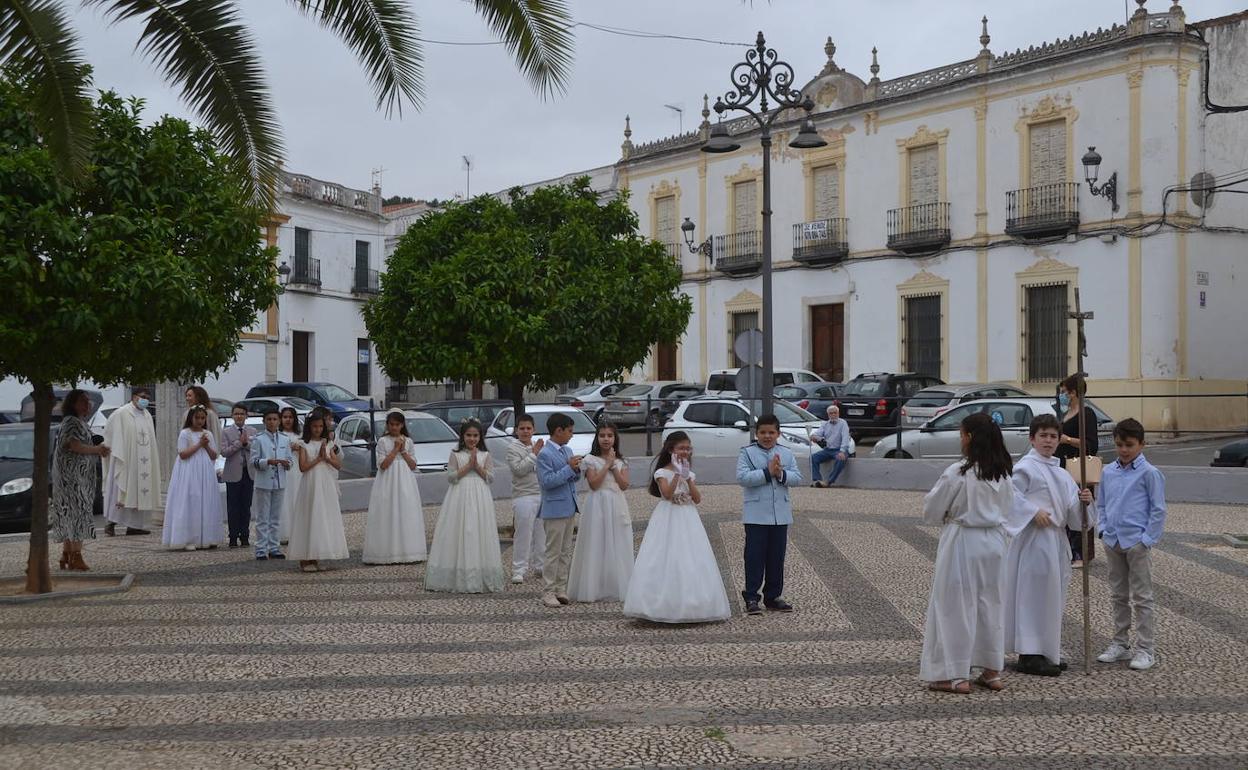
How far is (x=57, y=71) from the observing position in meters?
8.52

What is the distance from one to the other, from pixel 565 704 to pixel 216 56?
15.3 feet

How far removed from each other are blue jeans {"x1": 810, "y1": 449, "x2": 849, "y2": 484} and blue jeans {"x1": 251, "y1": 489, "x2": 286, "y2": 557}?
889 centimetres

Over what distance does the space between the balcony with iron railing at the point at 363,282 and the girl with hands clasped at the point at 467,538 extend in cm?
3307

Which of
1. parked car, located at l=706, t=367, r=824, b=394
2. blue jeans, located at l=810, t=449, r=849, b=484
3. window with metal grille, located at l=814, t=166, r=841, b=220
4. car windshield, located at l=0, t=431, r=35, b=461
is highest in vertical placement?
window with metal grille, located at l=814, t=166, r=841, b=220

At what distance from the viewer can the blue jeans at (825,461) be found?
65.5 feet

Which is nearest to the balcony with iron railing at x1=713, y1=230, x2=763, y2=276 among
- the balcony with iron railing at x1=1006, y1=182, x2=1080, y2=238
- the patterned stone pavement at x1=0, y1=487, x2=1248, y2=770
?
the balcony with iron railing at x1=1006, y1=182, x2=1080, y2=238

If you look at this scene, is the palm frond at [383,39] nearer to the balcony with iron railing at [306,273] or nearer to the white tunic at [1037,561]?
the white tunic at [1037,561]

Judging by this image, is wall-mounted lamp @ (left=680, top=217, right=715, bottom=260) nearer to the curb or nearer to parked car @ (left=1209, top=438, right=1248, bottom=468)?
parked car @ (left=1209, top=438, right=1248, bottom=468)

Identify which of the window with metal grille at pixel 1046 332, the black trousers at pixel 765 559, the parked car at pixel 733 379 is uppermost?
the window with metal grille at pixel 1046 332

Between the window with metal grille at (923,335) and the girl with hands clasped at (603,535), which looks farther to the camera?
the window with metal grille at (923,335)

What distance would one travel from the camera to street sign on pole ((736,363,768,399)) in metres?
19.0

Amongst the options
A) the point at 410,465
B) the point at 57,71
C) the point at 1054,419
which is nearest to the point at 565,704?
the point at 1054,419

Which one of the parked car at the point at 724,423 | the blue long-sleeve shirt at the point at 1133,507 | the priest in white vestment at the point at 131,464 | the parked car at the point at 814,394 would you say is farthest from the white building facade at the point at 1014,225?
the blue long-sleeve shirt at the point at 1133,507

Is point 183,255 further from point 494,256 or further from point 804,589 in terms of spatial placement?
point 804,589
